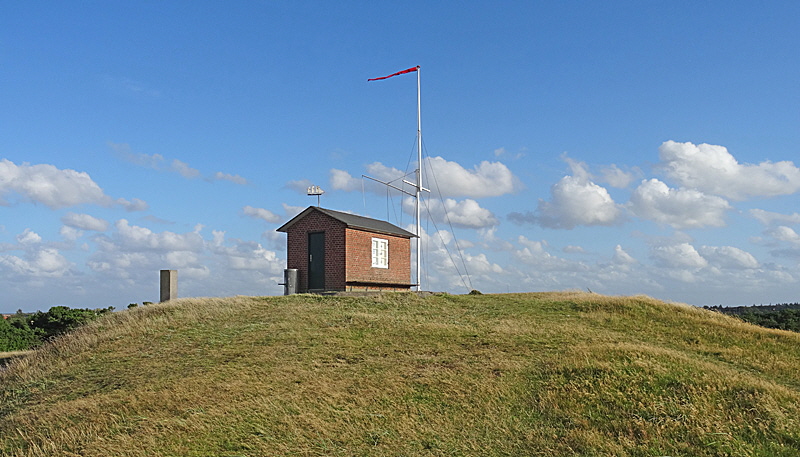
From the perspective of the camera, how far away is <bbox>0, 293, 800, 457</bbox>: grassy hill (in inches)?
425

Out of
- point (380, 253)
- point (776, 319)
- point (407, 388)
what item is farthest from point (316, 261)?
point (776, 319)

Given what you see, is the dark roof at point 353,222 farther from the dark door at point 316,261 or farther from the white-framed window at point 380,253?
the dark door at point 316,261

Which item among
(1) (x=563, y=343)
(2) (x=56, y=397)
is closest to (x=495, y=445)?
(1) (x=563, y=343)

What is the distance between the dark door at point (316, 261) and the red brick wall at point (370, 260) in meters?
1.40

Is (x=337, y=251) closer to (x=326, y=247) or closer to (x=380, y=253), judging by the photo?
(x=326, y=247)

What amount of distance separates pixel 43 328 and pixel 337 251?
1485 cm

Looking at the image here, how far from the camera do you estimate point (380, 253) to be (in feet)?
101

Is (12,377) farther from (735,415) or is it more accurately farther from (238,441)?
(735,415)

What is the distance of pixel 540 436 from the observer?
1073cm

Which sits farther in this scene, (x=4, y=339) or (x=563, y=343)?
(x=4, y=339)

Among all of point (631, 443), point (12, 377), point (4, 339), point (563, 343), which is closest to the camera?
point (631, 443)

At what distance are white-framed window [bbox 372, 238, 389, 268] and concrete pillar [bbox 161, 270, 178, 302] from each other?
9022 mm

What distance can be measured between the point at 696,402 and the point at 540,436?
3364mm

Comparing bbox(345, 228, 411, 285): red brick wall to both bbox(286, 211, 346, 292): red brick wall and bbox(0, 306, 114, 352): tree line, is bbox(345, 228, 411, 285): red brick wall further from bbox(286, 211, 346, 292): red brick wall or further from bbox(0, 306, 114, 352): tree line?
bbox(0, 306, 114, 352): tree line
